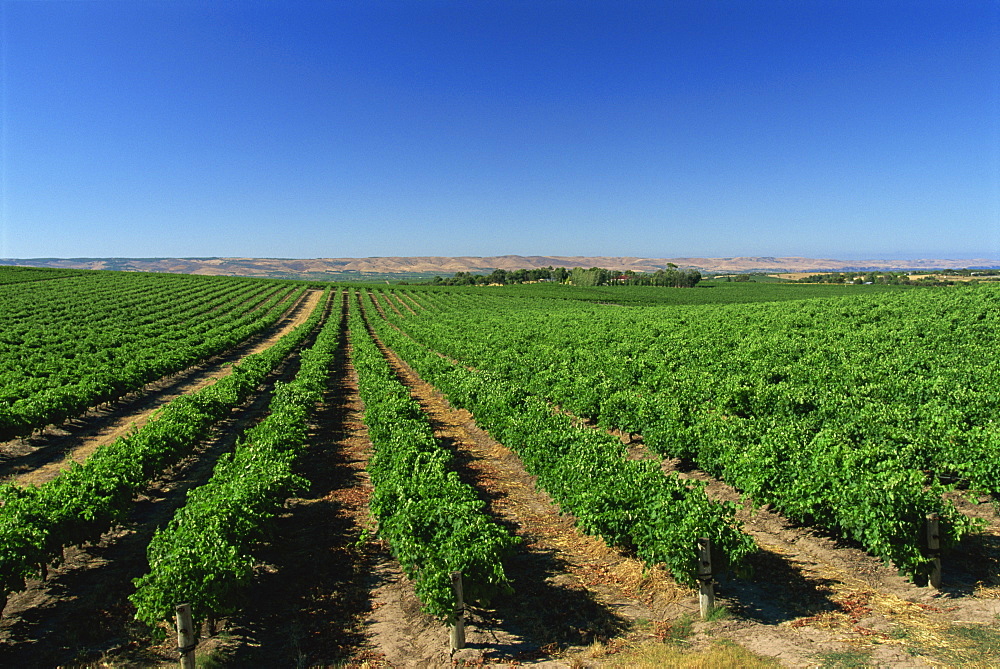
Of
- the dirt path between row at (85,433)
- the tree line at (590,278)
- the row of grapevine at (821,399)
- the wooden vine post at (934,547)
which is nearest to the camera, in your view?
the wooden vine post at (934,547)

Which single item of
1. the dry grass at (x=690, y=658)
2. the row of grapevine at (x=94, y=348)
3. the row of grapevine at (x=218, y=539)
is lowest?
the dry grass at (x=690, y=658)

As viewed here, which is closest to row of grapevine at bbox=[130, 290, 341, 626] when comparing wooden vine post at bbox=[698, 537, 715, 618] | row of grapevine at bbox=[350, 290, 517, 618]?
row of grapevine at bbox=[350, 290, 517, 618]

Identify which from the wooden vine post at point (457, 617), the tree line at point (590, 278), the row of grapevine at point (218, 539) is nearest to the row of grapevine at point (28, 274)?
the tree line at point (590, 278)

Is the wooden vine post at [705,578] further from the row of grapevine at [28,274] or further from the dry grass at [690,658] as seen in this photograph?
the row of grapevine at [28,274]

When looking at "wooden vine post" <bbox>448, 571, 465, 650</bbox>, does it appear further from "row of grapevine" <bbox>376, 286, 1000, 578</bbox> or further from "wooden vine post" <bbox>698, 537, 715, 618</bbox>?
"row of grapevine" <bbox>376, 286, 1000, 578</bbox>

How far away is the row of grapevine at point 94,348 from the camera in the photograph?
17297 millimetres

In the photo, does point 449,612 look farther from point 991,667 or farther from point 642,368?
point 642,368

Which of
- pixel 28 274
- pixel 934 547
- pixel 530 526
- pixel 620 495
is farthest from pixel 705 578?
pixel 28 274

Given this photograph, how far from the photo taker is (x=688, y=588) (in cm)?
820

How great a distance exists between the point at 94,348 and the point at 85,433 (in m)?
17.1

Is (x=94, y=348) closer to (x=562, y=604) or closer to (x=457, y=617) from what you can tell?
(x=457, y=617)

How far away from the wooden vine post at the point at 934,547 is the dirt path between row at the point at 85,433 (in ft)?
50.5

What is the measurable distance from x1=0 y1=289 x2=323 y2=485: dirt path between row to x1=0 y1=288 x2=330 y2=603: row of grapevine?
2.42 ft

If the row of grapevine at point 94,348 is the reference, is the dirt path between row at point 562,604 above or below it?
below
